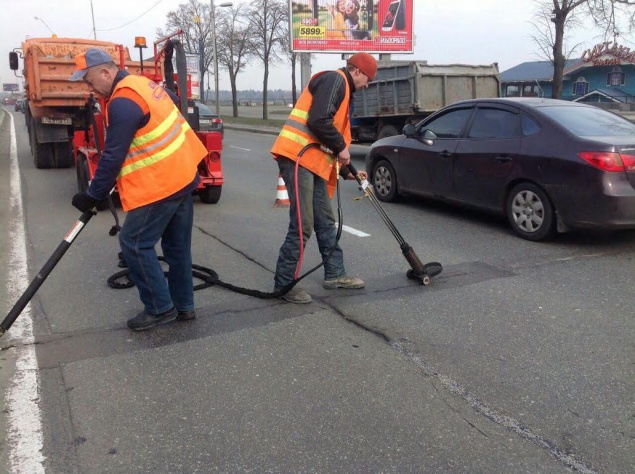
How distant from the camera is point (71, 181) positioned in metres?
11.8

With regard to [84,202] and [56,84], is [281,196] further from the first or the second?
[56,84]

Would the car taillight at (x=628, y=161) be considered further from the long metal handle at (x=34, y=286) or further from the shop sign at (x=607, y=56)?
the shop sign at (x=607, y=56)

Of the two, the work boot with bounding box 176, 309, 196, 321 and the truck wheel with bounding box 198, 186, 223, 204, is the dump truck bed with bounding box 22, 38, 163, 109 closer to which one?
the truck wheel with bounding box 198, 186, 223, 204

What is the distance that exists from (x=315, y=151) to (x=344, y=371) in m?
1.77

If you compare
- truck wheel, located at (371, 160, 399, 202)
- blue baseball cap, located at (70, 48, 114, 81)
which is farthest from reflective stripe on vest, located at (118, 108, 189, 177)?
truck wheel, located at (371, 160, 399, 202)

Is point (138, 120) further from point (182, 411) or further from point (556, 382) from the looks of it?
point (556, 382)

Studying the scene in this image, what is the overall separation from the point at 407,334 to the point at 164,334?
1650 millimetres

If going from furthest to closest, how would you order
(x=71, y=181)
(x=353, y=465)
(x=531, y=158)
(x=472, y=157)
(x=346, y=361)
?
(x=71, y=181) → (x=472, y=157) → (x=531, y=158) → (x=346, y=361) → (x=353, y=465)

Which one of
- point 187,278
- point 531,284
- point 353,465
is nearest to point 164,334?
point 187,278

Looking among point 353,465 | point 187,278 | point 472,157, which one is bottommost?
point 353,465

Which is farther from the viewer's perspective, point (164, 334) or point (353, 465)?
point (164, 334)

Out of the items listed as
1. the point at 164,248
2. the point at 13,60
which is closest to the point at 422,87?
the point at 13,60

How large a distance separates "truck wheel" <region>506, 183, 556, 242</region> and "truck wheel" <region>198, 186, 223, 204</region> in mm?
4349

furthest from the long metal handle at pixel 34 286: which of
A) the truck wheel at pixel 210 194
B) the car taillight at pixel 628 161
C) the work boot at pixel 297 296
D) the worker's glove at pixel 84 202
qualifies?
the truck wheel at pixel 210 194
